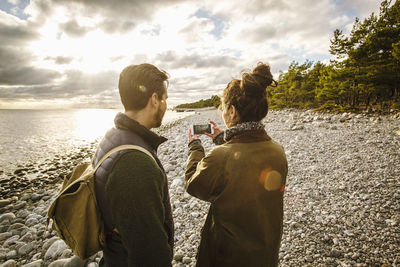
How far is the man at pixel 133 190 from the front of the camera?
1133 millimetres

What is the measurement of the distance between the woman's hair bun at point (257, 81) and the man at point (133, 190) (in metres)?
0.79

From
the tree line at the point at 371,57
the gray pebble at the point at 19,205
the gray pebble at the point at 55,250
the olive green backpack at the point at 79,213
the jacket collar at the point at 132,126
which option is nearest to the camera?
the olive green backpack at the point at 79,213

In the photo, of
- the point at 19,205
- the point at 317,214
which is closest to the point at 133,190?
the point at 317,214

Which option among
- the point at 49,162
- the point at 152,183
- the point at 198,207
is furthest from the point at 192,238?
the point at 49,162

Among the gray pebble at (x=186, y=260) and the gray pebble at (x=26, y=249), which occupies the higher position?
the gray pebble at (x=186, y=260)

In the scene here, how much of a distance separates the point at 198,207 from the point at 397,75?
2217 centimetres

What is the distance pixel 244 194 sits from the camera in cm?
154

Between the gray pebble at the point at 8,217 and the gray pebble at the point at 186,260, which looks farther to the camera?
the gray pebble at the point at 8,217

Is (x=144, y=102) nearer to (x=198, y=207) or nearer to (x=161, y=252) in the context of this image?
(x=161, y=252)

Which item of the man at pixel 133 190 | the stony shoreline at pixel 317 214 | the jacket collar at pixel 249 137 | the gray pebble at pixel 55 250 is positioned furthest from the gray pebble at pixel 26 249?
the jacket collar at pixel 249 137

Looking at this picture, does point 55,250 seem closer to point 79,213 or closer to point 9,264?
point 9,264

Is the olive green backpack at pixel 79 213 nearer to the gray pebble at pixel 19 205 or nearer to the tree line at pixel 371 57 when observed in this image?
the gray pebble at pixel 19 205

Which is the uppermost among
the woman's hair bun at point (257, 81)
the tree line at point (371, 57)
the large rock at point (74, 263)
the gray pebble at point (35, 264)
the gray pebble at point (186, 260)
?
the tree line at point (371, 57)

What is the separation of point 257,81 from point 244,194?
0.99 m
